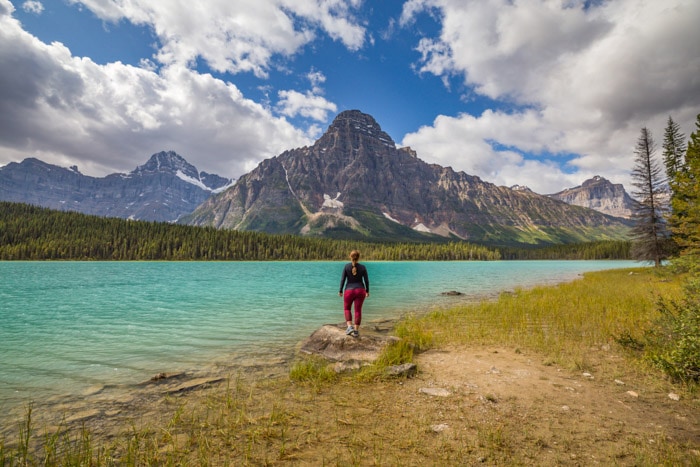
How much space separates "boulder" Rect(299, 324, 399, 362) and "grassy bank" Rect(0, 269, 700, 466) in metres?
1.15

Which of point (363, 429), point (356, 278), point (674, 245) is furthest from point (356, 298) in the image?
point (674, 245)

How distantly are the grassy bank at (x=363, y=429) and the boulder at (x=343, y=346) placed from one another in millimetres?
1151

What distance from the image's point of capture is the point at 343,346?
13875mm

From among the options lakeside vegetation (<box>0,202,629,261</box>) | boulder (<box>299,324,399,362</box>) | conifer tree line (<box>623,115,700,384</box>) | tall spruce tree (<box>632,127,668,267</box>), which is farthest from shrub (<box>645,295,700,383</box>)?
lakeside vegetation (<box>0,202,629,261</box>)

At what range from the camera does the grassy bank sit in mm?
5855

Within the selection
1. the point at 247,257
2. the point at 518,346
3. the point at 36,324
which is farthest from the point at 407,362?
the point at 247,257

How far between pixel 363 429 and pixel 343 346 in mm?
6849

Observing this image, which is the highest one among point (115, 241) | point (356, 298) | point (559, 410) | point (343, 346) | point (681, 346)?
point (681, 346)

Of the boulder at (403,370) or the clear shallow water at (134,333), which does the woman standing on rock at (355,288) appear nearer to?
the boulder at (403,370)

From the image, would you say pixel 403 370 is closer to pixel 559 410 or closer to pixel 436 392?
pixel 436 392

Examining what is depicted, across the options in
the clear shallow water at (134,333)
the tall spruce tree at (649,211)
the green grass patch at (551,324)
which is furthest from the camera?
the tall spruce tree at (649,211)

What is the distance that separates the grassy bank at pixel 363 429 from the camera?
5855mm

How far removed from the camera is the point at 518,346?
14.2m

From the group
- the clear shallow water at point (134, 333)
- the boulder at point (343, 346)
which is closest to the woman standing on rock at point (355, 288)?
the boulder at point (343, 346)
